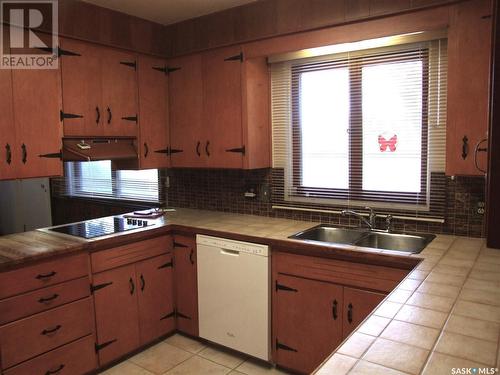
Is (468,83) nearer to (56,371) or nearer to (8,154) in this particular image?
(8,154)

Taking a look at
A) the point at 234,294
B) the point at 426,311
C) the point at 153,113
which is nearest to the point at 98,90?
the point at 153,113

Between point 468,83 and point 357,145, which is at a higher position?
point 468,83

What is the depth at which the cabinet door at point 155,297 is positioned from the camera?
2932 mm

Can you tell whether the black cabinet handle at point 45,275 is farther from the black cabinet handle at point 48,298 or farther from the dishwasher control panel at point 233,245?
the dishwasher control panel at point 233,245

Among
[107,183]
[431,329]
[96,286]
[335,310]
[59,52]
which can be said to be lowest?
[335,310]

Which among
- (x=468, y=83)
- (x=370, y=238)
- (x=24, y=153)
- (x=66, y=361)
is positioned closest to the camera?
(x=468, y=83)

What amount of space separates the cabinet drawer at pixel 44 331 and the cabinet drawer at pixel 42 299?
3cm

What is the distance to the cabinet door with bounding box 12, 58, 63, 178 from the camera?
2545 mm

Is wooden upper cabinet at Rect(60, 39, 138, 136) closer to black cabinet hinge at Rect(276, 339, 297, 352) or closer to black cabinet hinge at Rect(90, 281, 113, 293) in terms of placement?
black cabinet hinge at Rect(90, 281, 113, 293)

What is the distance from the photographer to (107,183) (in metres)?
4.41

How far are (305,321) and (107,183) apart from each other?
278 centimetres

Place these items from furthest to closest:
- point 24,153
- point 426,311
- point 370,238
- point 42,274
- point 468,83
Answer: point 370,238 → point 24,153 → point 42,274 → point 468,83 → point 426,311

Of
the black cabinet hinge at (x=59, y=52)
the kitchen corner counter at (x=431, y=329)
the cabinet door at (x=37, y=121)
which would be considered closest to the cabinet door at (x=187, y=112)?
the black cabinet hinge at (x=59, y=52)

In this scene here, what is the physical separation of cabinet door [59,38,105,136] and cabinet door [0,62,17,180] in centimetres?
35
